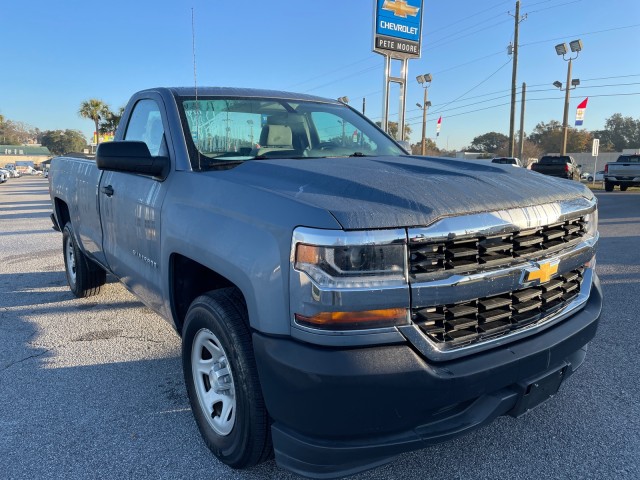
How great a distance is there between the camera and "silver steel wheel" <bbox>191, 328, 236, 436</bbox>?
2.37 metres

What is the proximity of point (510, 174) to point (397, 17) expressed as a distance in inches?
500

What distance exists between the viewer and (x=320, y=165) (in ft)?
8.55

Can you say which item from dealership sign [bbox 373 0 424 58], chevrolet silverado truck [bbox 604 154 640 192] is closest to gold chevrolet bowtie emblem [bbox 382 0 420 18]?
dealership sign [bbox 373 0 424 58]

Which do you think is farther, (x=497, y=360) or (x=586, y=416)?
(x=586, y=416)

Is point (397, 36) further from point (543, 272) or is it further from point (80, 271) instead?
point (543, 272)

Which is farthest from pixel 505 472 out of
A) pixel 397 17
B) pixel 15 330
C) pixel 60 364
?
pixel 397 17

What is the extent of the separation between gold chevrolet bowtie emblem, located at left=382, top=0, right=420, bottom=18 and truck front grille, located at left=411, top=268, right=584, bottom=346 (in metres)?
13.0

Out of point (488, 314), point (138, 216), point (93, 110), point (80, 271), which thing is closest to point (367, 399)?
point (488, 314)

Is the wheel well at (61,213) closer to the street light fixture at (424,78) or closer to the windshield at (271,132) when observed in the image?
the windshield at (271,132)

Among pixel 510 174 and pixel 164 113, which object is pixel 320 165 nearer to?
pixel 510 174

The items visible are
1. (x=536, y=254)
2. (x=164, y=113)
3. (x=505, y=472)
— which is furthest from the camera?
(x=164, y=113)

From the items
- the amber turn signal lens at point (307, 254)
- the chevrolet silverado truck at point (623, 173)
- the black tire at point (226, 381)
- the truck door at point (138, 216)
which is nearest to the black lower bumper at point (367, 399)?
the black tire at point (226, 381)

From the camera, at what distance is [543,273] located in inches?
84.9

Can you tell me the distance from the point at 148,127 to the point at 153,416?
76.2 inches
